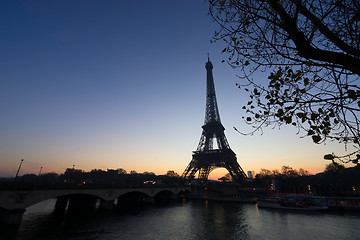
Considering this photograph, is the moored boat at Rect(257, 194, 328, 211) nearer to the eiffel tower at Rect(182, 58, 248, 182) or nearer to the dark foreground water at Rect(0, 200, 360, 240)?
the dark foreground water at Rect(0, 200, 360, 240)

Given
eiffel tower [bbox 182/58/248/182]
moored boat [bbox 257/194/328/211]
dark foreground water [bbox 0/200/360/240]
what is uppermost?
eiffel tower [bbox 182/58/248/182]

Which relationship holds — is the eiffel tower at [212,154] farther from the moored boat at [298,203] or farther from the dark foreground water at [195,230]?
Answer: the dark foreground water at [195,230]

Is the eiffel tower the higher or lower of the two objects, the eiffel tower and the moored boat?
the higher

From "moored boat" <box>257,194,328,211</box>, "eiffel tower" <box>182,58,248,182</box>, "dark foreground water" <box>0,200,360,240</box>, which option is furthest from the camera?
"eiffel tower" <box>182,58,248,182</box>

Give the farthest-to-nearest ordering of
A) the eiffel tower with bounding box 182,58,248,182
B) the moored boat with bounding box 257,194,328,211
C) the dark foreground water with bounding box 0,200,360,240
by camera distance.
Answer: the eiffel tower with bounding box 182,58,248,182 → the moored boat with bounding box 257,194,328,211 → the dark foreground water with bounding box 0,200,360,240

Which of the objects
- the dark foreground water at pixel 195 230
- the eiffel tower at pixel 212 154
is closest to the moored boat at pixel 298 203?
the dark foreground water at pixel 195 230

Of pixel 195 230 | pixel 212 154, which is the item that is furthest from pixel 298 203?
pixel 212 154

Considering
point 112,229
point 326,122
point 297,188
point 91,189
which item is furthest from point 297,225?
point 297,188

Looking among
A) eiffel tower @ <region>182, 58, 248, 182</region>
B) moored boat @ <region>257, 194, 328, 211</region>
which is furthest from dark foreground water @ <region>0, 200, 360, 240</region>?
eiffel tower @ <region>182, 58, 248, 182</region>
